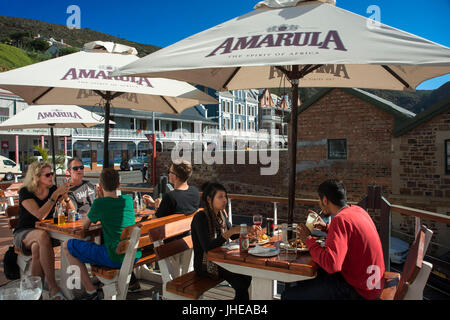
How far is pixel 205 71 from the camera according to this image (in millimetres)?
3805

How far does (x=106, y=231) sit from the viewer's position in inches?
123

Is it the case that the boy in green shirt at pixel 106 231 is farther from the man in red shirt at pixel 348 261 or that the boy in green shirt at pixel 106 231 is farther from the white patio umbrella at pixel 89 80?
the man in red shirt at pixel 348 261

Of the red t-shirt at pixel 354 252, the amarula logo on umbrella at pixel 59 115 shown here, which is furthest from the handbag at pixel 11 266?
the amarula logo on umbrella at pixel 59 115

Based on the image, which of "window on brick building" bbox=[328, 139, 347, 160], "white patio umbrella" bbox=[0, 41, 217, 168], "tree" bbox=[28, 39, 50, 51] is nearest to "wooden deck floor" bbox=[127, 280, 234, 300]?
"white patio umbrella" bbox=[0, 41, 217, 168]

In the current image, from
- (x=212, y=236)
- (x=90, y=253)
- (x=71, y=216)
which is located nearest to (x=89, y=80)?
(x=71, y=216)

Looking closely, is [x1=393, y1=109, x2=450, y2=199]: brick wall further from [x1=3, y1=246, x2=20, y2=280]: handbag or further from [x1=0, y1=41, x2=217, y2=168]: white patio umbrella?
[x1=3, y1=246, x2=20, y2=280]: handbag

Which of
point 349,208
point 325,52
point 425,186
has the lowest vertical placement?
point 425,186

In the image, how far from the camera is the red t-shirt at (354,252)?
2.28m

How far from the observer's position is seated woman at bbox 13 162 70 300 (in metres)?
3.49

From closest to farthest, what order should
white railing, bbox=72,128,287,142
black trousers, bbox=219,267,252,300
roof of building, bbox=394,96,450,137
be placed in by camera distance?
black trousers, bbox=219,267,252,300 → roof of building, bbox=394,96,450,137 → white railing, bbox=72,128,287,142

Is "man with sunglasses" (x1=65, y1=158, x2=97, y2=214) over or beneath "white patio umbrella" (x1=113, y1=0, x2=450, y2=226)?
beneath
